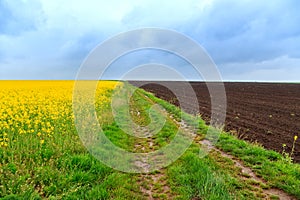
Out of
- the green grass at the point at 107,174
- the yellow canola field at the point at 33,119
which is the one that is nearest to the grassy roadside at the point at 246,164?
the green grass at the point at 107,174

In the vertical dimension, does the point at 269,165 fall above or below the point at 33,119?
below

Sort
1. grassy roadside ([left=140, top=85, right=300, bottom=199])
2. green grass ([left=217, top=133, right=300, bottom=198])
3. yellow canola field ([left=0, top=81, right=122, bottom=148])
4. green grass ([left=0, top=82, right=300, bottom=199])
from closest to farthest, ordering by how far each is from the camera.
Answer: green grass ([left=0, top=82, right=300, bottom=199]), grassy roadside ([left=140, top=85, right=300, bottom=199]), green grass ([left=217, top=133, right=300, bottom=198]), yellow canola field ([left=0, top=81, right=122, bottom=148])

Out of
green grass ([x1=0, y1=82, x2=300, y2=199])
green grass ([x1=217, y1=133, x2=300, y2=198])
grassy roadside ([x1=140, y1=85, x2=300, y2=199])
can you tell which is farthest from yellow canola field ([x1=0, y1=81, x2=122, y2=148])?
green grass ([x1=217, y1=133, x2=300, y2=198])

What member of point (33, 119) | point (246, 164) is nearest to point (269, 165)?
point (246, 164)

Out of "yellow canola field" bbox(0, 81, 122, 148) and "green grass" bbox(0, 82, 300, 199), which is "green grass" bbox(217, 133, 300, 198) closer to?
"green grass" bbox(0, 82, 300, 199)

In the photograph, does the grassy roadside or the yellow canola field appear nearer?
the grassy roadside

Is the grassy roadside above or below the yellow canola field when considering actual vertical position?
below

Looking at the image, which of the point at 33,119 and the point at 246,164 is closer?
the point at 246,164

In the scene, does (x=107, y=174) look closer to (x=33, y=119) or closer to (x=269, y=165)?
(x=269, y=165)

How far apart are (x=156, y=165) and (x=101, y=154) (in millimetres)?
1450

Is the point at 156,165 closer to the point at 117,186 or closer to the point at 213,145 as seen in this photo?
the point at 117,186

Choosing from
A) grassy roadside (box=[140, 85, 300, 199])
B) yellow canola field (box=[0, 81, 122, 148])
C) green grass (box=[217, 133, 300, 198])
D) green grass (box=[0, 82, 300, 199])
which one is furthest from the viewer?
yellow canola field (box=[0, 81, 122, 148])

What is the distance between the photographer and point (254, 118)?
49.2 feet

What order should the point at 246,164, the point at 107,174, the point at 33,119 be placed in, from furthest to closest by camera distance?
the point at 33,119 < the point at 246,164 < the point at 107,174
